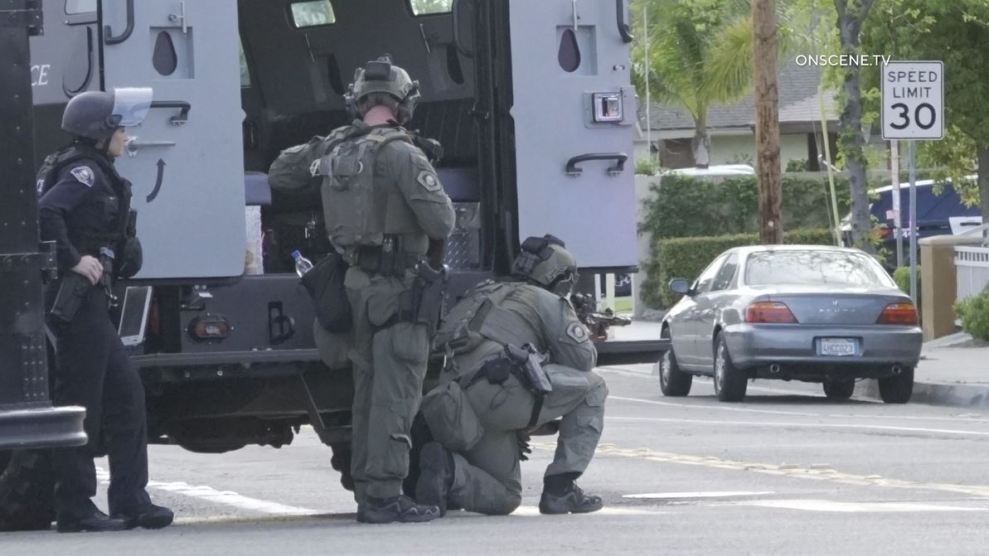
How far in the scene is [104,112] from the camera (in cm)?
841

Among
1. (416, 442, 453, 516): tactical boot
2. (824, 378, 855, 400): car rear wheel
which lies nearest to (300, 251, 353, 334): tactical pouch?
(416, 442, 453, 516): tactical boot

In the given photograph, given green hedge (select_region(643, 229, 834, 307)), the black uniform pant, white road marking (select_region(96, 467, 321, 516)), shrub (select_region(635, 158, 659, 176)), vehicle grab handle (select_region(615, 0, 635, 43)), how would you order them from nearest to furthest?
the black uniform pant → vehicle grab handle (select_region(615, 0, 635, 43)) → white road marking (select_region(96, 467, 321, 516)) → green hedge (select_region(643, 229, 834, 307)) → shrub (select_region(635, 158, 659, 176))

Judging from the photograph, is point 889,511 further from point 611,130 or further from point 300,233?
point 300,233

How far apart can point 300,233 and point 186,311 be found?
184 centimetres

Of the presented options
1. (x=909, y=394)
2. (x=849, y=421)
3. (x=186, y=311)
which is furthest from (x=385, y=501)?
(x=909, y=394)

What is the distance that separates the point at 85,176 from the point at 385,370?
1420 millimetres

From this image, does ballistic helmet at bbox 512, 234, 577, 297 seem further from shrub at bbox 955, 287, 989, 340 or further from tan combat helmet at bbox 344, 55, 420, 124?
shrub at bbox 955, 287, 989, 340

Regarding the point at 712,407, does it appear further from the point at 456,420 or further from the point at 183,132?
the point at 183,132

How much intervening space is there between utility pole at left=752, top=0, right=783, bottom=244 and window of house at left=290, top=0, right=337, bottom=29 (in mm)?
11886

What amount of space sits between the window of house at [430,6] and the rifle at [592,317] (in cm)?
213

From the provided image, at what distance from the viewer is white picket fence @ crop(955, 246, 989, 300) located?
24.1 m

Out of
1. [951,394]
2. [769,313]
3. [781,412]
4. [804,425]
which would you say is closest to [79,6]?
[804,425]

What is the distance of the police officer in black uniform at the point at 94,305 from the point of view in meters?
8.43

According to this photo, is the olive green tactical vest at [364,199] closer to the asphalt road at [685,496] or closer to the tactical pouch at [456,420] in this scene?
the tactical pouch at [456,420]
